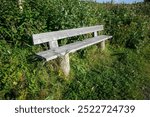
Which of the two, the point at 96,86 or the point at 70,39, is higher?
the point at 70,39

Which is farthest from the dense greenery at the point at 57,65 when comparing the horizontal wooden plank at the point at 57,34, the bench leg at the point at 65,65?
the horizontal wooden plank at the point at 57,34

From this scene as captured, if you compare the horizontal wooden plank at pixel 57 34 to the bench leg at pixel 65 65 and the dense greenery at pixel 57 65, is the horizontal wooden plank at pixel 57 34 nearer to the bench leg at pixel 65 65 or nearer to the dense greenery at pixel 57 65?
the dense greenery at pixel 57 65

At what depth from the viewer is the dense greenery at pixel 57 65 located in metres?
5.59

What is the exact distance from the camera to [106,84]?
260 inches

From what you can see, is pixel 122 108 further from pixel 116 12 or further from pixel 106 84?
pixel 116 12

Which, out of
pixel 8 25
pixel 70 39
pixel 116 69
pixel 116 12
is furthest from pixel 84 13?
pixel 116 12

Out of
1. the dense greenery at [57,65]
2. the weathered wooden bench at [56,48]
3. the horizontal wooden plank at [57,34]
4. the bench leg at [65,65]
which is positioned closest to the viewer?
the dense greenery at [57,65]

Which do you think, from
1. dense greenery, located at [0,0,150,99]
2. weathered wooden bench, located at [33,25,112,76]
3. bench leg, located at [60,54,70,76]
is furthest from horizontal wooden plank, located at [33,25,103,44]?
bench leg, located at [60,54,70,76]

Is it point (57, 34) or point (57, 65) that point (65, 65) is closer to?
point (57, 65)

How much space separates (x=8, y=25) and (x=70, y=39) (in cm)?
198

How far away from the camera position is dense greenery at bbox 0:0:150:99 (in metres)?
5.59

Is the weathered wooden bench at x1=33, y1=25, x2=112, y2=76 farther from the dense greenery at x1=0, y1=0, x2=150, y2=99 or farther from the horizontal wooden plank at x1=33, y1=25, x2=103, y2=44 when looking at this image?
the dense greenery at x1=0, y1=0, x2=150, y2=99

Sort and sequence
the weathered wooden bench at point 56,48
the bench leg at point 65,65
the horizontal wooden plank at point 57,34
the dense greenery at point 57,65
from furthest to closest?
the bench leg at point 65,65
the horizontal wooden plank at point 57,34
the weathered wooden bench at point 56,48
the dense greenery at point 57,65

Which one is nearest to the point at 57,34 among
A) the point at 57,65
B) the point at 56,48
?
the point at 56,48
